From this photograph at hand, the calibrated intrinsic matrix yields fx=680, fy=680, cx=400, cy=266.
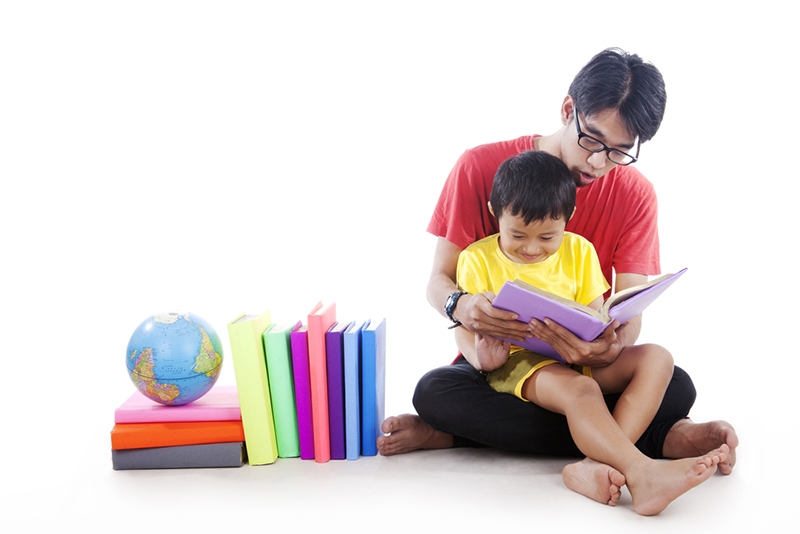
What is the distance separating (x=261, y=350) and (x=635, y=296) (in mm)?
1124

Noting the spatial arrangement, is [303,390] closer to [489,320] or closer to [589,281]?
[489,320]

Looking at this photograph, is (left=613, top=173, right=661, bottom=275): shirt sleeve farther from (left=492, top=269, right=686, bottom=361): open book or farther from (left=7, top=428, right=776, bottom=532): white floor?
(left=7, top=428, right=776, bottom=532): white floor

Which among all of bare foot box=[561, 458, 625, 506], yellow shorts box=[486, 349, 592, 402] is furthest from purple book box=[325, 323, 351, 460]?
bare foot box=[561, 458, 625, 506]

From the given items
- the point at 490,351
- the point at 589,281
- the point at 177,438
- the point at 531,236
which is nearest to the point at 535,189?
the point at 531,236

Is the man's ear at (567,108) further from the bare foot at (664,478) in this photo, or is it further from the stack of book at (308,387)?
the bare foot at (664,478)

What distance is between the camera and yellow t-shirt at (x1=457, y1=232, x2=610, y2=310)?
2111mm

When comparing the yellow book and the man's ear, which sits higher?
the man's ear

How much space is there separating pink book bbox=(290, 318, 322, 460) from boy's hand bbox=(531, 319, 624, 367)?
73 centimetres

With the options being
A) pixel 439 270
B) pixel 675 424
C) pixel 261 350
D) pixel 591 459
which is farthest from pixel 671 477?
pixel 261 350

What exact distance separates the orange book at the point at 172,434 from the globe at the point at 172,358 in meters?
0.09

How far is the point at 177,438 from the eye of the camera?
2133 millimetres

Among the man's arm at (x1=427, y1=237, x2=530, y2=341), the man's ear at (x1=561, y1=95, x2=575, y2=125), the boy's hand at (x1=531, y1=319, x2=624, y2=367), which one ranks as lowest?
the boy's hand at (x1=531, y1=319, x2=624, y2=367)

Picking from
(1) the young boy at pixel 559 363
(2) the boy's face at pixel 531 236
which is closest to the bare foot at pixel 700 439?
(1) the young boy at pixel 559 363

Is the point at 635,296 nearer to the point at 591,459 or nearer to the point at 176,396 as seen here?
the point at 591,459
